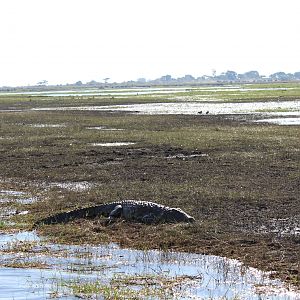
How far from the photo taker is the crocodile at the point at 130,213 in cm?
1461

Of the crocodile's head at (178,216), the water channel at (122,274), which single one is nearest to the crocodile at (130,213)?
the crocodile's head at (178,216)

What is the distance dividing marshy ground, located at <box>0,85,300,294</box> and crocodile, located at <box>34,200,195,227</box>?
0.29 m

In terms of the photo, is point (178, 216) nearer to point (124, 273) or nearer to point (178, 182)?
point (124, 273)

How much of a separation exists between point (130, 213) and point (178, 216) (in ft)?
3.51

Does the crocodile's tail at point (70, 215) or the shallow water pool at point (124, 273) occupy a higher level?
the crocodile's tail at point (70, 215)

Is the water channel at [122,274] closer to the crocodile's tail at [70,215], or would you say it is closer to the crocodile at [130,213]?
the crocodile's tail at [70,215]

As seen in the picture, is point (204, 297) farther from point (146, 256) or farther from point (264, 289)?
point (146, 256)

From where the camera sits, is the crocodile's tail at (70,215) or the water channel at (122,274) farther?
the crocodile's tail at (70,215)

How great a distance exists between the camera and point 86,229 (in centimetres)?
1428

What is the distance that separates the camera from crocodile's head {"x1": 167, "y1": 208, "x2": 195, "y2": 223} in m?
14.5

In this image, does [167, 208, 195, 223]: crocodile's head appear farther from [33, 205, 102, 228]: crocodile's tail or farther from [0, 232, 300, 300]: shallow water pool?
[0, 232, 300, 300]: shallow water pool

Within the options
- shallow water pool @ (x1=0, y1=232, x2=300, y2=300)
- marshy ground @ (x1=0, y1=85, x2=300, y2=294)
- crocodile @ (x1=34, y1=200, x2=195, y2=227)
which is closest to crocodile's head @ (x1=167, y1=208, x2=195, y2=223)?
crocodile @ (x1=34, y1=200, x2=195, y2=227)

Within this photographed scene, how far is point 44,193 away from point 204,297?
9.57 metres

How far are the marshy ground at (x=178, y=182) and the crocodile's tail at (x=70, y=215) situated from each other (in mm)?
262
